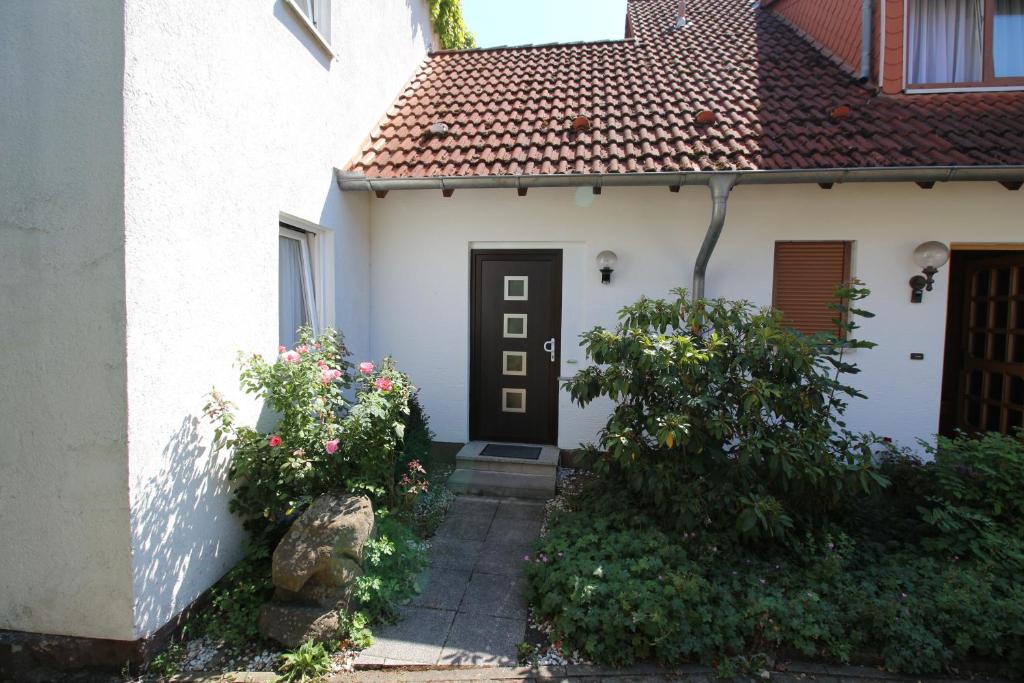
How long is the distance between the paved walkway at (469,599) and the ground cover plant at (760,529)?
9.4 inches

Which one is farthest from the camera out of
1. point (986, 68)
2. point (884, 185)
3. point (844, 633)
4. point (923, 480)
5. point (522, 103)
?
point (522, 103)

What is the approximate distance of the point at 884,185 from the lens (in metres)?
5.08

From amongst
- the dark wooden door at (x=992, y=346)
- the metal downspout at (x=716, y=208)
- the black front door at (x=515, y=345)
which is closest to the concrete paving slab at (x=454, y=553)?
the black front door at (x=515, y=345)

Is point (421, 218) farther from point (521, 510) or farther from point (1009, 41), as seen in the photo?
point (1009, 41)

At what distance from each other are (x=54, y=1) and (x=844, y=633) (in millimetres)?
5696

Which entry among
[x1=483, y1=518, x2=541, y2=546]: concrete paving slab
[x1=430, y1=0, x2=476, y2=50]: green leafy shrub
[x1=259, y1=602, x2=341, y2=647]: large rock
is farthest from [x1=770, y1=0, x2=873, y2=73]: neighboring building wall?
[x1=259, y1=602, x2=341, y2=647]: large rock

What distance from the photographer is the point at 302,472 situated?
324 cm

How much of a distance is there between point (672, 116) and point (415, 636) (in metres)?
5.51

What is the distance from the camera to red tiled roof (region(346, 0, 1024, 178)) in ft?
16.1

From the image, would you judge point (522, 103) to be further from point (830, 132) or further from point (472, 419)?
point (472, 419)

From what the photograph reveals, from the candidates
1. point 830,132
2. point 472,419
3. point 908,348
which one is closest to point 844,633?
point 908,348

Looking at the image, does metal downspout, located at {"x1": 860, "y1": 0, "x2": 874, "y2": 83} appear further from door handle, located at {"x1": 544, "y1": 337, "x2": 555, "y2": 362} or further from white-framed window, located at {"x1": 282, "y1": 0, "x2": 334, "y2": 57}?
white-framed window, located at {"x1": 282, "y1": 0, "x2": 334, "y2": 57}

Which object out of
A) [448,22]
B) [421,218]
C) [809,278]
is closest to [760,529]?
[809,278]

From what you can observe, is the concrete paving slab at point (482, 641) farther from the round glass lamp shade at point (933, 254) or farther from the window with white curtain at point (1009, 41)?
the window with white curtain at point (1009, 41)
